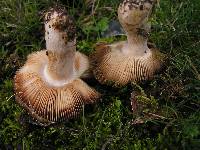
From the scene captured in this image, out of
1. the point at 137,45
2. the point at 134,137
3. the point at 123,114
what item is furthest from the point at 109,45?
the point at 134,137

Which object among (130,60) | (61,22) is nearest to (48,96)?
(61,22)

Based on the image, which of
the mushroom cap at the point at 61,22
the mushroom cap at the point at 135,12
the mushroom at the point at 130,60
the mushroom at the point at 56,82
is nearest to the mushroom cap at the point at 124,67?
the mushroom at the point at 130,60

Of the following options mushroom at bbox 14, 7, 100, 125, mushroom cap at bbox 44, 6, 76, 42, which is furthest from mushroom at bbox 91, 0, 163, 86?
mushroom cap at bbox 44, 6, 76, 42

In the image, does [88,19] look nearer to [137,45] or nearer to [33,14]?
[33,14]

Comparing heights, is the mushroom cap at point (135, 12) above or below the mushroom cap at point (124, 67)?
above

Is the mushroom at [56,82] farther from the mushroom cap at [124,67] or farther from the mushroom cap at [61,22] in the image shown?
the mushroom cap at [124,67]

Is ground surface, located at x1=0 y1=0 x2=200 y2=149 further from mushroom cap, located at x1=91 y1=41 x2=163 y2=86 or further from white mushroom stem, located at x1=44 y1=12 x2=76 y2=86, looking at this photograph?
white mushroom stem, located at x1=44 y1=12 x2=76 y2=86

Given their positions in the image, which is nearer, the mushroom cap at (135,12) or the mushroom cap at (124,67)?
the mushroom cap at (135,12)

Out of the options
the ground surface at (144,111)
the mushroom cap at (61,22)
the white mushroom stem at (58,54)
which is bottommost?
the ground surface at (144,111)

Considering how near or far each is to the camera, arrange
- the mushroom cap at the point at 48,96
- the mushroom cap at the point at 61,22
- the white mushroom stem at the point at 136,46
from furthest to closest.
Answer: the white mushroom stem at the point at 136,46 < the mushroom cap at the point at 48,96 < the mushroom cap at the point at 61,22
